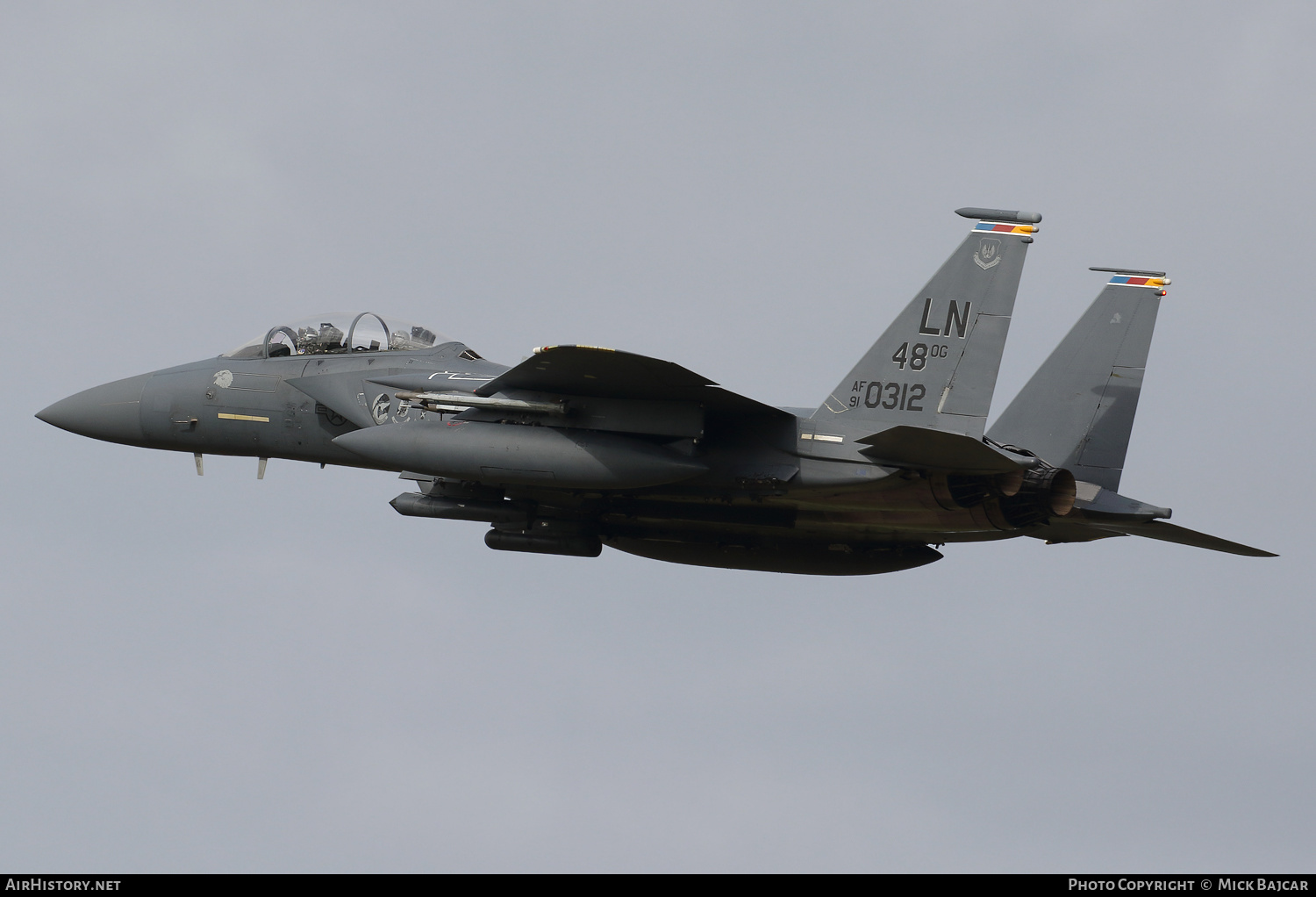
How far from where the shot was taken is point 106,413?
905 inches

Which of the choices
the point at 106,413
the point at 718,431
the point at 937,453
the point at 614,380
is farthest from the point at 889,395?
the point at 106,413

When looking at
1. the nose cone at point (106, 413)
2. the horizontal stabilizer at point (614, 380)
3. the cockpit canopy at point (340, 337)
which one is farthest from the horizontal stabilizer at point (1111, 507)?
the nose cone at point (106, 413)

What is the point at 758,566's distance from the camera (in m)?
22.7

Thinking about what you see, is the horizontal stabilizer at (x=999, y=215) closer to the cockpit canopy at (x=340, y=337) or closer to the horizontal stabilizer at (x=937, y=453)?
the horizontal stabilizer at (x=937, y=453)

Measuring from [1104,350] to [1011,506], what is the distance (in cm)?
346

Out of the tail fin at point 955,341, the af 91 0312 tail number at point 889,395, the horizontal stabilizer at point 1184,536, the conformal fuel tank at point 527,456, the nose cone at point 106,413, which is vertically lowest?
the nose cone at point 106,413

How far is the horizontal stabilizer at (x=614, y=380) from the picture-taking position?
59.8 feet

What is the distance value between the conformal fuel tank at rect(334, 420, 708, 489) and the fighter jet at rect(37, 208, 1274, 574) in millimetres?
22

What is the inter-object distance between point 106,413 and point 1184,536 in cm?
1414

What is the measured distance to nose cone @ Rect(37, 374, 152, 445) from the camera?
2288 centimetres

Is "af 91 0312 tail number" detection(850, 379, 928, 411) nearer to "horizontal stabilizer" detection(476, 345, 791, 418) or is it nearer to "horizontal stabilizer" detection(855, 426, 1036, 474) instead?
"horizontal stabilizer" detection(855, 426, 1036, 474)

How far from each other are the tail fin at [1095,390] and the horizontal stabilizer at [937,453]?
2943 mm
